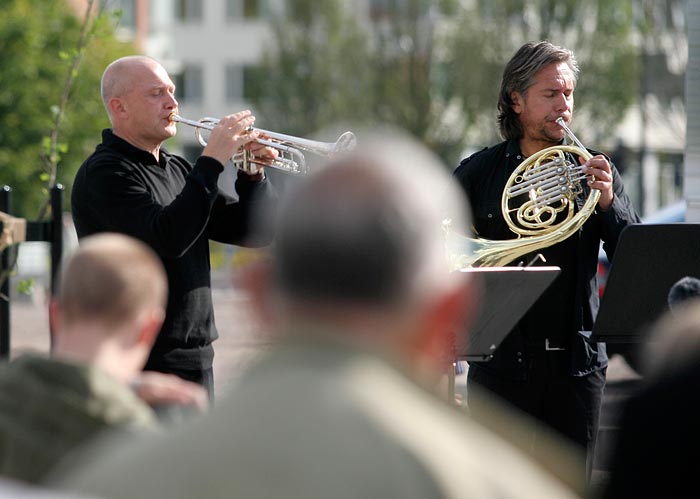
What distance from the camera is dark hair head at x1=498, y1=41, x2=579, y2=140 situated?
16.4ft

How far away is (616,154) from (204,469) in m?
22.9

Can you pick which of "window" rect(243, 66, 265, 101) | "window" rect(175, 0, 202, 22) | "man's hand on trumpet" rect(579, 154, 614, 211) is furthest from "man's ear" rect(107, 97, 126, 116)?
"window" rect(175, 0, 202, 22)

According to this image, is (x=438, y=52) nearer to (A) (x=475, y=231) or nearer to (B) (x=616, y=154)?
(B) (x=616, y=154)

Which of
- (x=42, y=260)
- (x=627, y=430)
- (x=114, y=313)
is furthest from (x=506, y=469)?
(x=42, y=260)

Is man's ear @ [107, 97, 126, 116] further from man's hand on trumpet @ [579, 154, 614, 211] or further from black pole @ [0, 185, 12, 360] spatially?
black pole @ [0, 185, 12, 360]

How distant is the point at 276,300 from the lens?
1941 mm

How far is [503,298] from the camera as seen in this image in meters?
4.11

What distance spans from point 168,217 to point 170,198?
34 cm

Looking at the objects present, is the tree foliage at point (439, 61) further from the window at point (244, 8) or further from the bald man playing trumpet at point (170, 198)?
the bald man playing trumpet at point (170, 198)

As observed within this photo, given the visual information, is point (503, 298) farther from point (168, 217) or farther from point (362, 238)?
point (362, 238)

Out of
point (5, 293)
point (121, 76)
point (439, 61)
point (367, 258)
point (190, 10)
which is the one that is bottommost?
point (5, 293)

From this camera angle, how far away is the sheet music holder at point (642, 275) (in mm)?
4266

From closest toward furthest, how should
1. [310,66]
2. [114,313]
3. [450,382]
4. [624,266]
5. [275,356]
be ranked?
[275,356] → [114,313] → [624,266] → [450,382] → [310,66]

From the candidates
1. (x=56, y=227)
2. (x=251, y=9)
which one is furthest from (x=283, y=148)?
(x=251, y=9)
